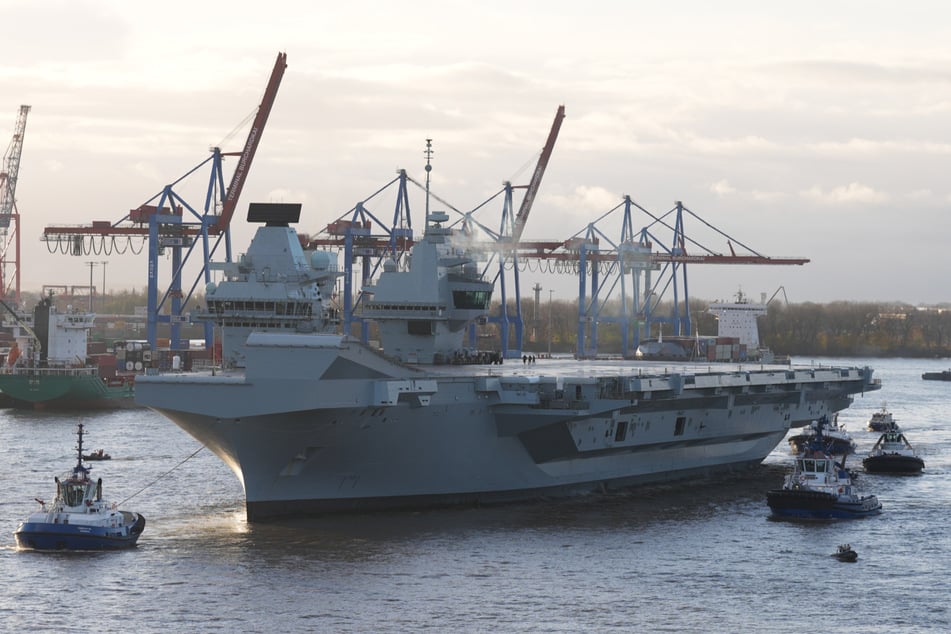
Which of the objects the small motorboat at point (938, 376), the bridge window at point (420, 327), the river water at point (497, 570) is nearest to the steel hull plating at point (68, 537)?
the river water at point (497, 570)

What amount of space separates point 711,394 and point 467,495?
9508 mm

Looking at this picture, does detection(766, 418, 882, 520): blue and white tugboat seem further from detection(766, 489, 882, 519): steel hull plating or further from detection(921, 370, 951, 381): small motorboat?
detection(921, 370, 951, 381): small motorboat

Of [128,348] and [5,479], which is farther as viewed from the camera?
[128,348]

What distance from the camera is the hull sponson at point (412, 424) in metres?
33.2

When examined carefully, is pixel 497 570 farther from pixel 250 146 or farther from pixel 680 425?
pixel 250 146

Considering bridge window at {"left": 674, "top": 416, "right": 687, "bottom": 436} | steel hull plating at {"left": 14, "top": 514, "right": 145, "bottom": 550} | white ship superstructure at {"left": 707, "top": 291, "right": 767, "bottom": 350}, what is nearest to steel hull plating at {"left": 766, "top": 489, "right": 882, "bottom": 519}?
bridge window at {"left": 674, "top": 416, "right": 687, "bottom": 436}

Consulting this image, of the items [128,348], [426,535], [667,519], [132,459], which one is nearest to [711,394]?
[667,519]

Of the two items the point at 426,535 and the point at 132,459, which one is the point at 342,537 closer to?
the point at 426,535

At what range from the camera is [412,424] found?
115 ft

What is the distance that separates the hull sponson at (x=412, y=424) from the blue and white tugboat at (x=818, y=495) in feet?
12.5

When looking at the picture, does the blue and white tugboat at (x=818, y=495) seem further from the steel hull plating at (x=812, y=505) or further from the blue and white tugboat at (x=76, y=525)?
the blue and white tugboat at (x=76, y=525)

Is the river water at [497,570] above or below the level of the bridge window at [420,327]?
below

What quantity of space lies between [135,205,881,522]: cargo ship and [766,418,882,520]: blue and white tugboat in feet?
12.4

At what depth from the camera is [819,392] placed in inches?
1999
